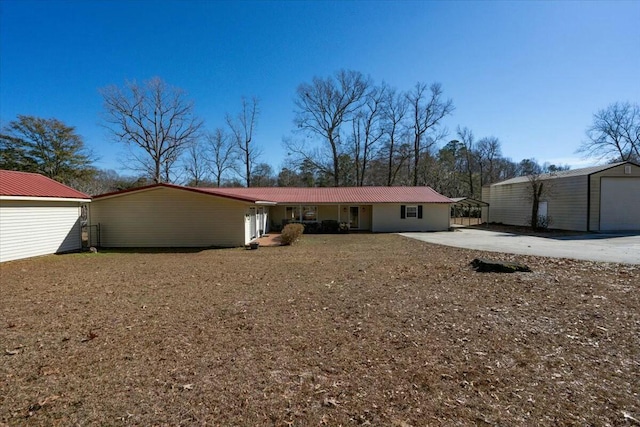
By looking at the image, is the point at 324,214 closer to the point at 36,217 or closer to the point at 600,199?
the point at 36,217


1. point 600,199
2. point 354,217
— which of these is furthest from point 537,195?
point 354,217

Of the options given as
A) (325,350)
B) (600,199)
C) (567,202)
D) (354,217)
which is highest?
(600,199)

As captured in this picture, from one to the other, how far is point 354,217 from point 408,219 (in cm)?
407

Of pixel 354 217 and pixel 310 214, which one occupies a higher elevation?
pixel 310 214

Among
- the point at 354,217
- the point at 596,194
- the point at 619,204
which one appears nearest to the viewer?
the point at 596,194

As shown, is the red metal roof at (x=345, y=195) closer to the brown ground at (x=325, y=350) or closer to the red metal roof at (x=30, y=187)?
the red metal roof at (x=30, y=187)

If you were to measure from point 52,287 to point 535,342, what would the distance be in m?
9.97

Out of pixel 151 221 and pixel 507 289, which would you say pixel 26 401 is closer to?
pixel 507 289

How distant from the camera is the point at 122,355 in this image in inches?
168

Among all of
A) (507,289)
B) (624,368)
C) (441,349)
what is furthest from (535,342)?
(507,289)

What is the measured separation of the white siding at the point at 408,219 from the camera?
81.0 feet

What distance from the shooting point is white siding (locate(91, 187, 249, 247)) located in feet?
53.3

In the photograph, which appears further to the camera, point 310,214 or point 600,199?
point 310,214

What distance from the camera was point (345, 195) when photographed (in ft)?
86.2
